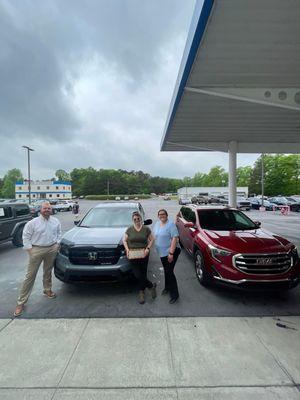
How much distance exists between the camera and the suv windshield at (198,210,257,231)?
604 cm

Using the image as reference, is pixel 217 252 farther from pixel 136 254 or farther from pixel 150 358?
pixel 150 358

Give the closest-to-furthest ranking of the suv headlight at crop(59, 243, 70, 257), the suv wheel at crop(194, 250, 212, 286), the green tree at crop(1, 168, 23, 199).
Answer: the suv headlight at crop(59, 243, 70, 257)
the suv wheel at crop(194, 250, 212, 286)
the green tree at crop(1, 168, 23, 199)

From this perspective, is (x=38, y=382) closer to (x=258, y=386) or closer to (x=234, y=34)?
(x=258, y=386)

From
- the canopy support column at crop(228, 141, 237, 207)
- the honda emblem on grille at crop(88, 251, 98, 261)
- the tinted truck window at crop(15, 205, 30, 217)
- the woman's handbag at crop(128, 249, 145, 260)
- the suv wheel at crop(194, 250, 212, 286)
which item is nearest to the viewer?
the woman's handbag at crop(128, 249, 145, 260)

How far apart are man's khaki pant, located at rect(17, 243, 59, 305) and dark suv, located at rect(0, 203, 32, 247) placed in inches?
191

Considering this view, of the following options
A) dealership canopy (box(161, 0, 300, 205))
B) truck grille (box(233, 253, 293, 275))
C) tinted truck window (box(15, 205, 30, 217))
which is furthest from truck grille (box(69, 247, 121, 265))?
tinted truck window (box(15, 205, 30, 217))

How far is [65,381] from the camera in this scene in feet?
9.01

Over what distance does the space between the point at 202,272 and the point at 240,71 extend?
210 inches

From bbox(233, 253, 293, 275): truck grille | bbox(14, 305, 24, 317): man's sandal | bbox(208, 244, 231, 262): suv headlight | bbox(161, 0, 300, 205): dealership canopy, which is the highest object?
bbox(161, 0, 300, 205): dealership canopy

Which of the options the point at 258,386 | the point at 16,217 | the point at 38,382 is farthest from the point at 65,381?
the point at 16,217

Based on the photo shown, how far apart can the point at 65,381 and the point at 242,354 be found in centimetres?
201

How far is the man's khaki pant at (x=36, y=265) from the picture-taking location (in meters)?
4.34

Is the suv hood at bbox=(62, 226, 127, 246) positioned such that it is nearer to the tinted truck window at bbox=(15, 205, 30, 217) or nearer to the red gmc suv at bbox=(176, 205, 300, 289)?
the red gmc suv at bbox=(176, 205, 300, 289)

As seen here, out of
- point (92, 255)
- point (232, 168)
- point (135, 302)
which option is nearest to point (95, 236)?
point (92, 255)
